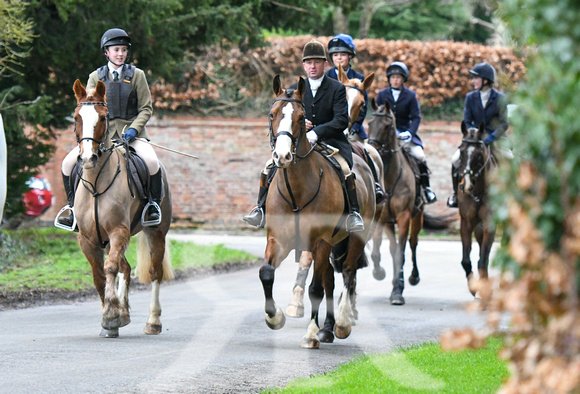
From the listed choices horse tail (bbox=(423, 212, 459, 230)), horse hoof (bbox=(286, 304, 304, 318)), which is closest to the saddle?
horse hoof (bbox=(286, 304, 304, 318))

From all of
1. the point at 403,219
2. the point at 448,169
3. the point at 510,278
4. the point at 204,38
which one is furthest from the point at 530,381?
the point at 448,169

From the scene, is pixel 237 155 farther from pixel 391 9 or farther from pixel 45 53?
pixel 391 9

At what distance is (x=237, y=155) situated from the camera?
26.3m

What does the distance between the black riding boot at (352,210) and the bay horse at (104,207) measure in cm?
233

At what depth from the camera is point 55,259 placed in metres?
16.1

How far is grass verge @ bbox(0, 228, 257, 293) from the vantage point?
1375cm

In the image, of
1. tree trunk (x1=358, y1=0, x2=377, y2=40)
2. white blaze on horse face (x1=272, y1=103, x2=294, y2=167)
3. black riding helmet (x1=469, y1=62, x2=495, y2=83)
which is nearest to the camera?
white blaze on horse face (x1=272, y1=103, x2=294, y2=167)

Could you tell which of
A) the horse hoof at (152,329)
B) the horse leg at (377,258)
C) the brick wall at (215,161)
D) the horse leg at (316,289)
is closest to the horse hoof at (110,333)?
the horse hoof at (152,329)

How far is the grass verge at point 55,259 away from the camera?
13750 mm

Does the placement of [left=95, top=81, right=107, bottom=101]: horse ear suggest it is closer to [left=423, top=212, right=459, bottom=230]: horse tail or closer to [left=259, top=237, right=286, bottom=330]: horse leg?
[left=259, top=237, right=286, bottom=330]: horse leg

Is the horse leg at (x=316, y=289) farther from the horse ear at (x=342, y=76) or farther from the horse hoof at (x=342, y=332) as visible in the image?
the horse ear at (x=342, y=76)

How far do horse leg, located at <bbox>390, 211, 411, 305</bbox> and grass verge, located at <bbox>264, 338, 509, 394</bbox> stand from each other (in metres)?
4.34

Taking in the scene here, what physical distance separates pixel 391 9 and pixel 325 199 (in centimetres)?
2985

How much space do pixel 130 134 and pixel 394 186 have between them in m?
5.16
